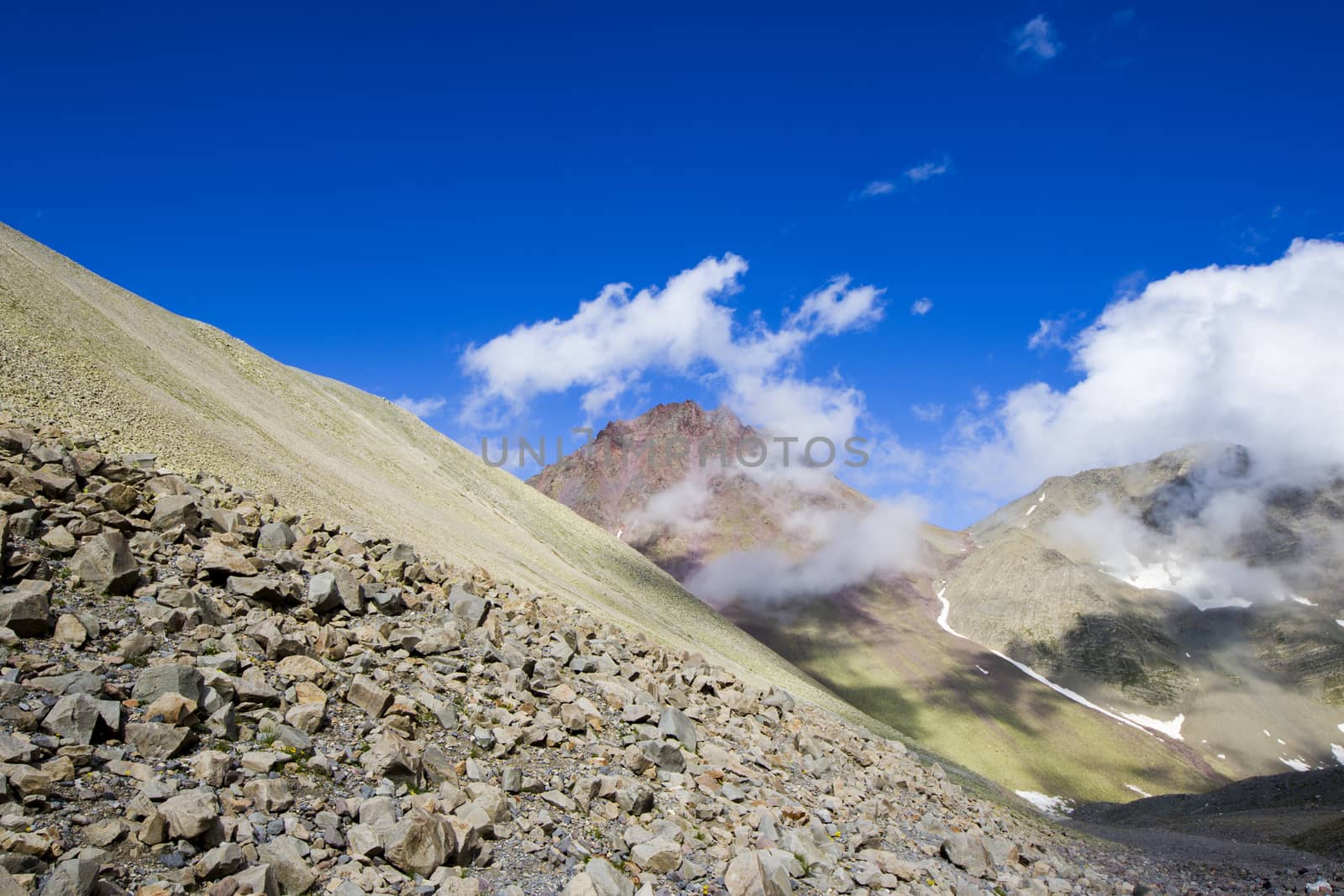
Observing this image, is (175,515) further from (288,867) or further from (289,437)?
(289,437)

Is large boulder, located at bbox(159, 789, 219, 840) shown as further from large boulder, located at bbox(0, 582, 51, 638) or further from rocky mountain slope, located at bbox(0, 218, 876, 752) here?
rocky mountain slope, located at bbox(0, 218, 876, 752)

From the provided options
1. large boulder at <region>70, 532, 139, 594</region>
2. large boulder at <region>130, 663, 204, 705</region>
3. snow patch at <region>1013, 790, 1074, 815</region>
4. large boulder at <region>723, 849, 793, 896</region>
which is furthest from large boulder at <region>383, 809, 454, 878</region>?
snow patch at <region>1013, 790, 1074, 815</region>

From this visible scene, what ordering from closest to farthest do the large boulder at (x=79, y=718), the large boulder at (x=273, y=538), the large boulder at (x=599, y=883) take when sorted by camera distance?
the large boulder at (x=79, y=718)
the large boulder at (x=599, y=883)
the large boulder at (x=273, y=538)

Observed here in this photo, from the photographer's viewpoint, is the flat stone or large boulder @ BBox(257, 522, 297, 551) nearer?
the flat stone

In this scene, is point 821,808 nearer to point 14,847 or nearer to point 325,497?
point 14,847

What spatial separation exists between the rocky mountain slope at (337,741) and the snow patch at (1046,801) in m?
Result: 137

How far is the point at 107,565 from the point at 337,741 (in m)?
5.98

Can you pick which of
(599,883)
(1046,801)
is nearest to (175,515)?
(599,883)

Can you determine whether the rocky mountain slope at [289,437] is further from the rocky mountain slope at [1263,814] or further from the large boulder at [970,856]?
the rocky mountain slope at [1263,814]

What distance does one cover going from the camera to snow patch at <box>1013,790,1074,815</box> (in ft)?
438

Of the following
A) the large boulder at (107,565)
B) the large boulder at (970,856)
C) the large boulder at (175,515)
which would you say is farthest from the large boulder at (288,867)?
the large boulder at (970,856)

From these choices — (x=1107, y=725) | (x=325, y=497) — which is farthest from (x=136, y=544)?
(x=1107, y=725)

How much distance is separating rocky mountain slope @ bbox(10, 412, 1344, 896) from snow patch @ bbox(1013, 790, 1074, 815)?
5392 inches

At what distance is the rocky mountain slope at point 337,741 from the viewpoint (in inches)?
342
